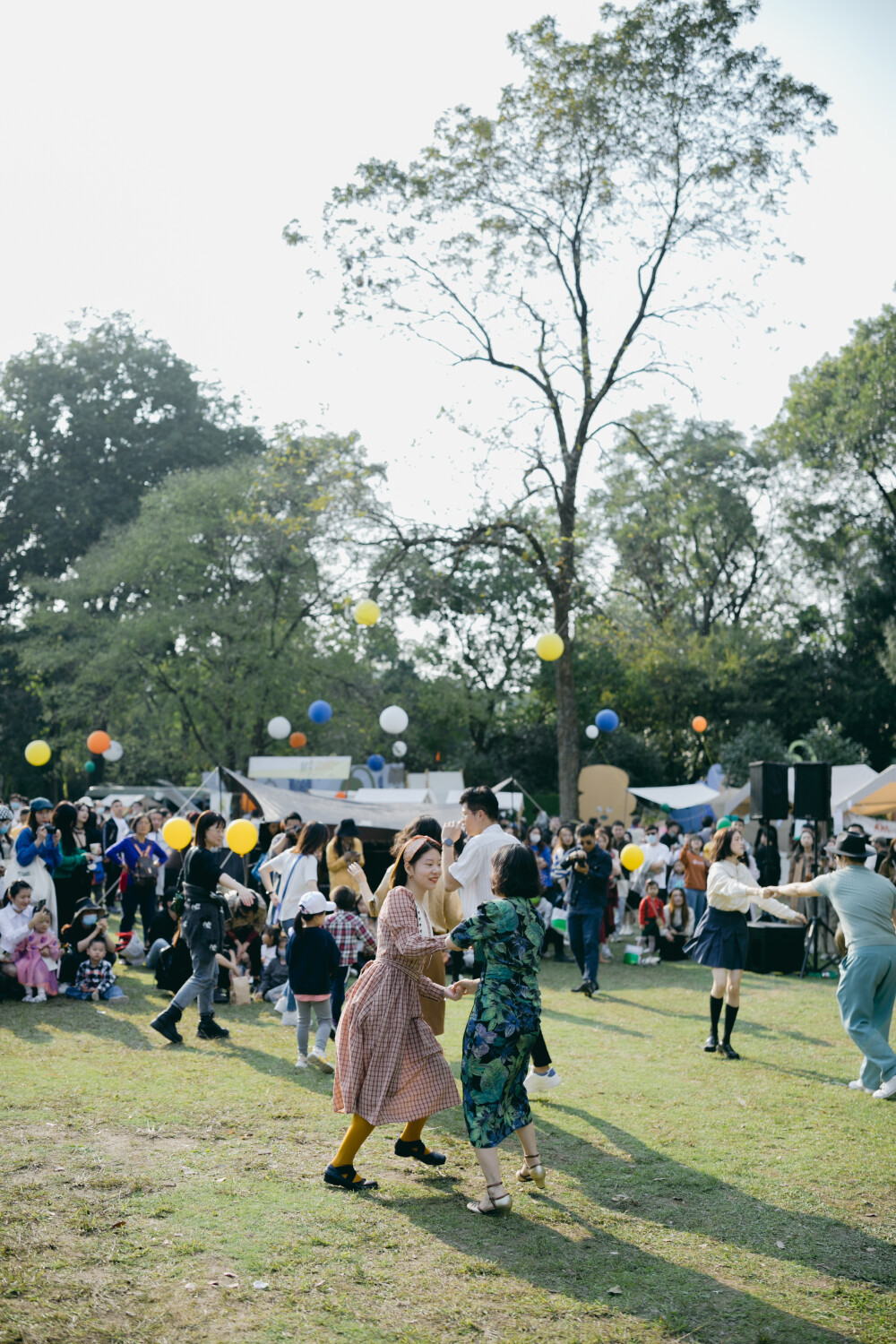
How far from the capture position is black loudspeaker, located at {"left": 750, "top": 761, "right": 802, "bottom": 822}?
1406 cm

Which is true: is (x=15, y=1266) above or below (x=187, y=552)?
below

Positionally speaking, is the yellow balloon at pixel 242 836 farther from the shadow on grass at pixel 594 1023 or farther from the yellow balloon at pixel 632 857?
the yellow balloon at pixel 632 857

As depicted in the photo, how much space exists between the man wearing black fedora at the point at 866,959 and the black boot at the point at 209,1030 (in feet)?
14.2

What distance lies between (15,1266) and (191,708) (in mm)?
22915

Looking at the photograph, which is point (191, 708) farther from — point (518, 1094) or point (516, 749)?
point (518, 1094)

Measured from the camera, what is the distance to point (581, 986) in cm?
1078

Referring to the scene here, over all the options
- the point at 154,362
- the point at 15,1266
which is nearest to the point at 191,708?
the point at 154,362

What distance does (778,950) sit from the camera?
12656 millimetres

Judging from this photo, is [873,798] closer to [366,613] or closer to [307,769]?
[366,613]

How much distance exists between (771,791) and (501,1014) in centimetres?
1036

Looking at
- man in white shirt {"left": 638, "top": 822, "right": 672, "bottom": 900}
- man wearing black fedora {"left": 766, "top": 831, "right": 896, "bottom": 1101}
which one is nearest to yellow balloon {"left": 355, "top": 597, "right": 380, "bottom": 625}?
man in white shirt {"left": 638, "top": 822, "right": 672, "bottom": 900}

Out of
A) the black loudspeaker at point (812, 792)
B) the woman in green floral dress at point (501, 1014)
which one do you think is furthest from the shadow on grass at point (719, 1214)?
the black loudspeaker at point (812, 792)

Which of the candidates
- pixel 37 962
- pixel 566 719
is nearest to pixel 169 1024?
pixel 37 962

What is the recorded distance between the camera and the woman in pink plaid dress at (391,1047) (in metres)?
4.62
